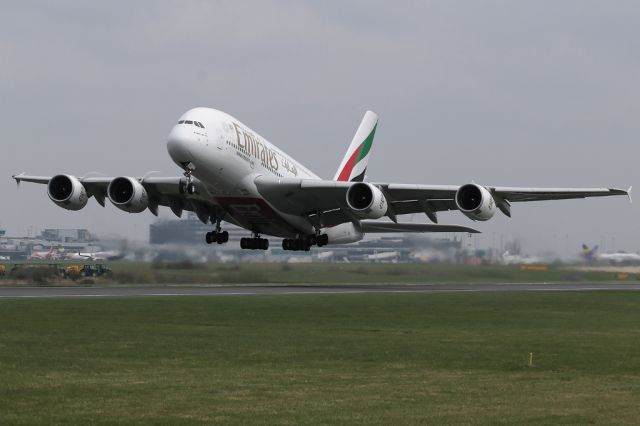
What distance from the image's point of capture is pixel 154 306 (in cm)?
3553

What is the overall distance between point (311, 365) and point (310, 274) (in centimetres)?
4733

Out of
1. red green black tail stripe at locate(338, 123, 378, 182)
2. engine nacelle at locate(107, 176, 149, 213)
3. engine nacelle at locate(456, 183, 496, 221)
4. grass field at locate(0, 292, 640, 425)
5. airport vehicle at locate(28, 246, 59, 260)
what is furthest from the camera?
airport vehicle at locate(28, 246, 59, 260)

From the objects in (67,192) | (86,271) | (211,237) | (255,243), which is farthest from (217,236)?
(86,271)

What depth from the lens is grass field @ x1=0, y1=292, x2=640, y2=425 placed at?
→ 14.7 meters

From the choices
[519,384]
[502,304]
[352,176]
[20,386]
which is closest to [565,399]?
[519,384]

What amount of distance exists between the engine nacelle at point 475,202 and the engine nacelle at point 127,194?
49.5 ft

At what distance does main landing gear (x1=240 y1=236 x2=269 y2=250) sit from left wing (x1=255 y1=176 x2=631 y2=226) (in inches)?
174

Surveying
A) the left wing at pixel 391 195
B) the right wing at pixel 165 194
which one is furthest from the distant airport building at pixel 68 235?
the left wing at pixel 391 195

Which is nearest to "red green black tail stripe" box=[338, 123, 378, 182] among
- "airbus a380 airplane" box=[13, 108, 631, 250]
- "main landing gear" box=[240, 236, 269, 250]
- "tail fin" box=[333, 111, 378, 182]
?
"tail fin" box=[333, 111, 378, 182]

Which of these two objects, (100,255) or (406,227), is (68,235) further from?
(406,227)

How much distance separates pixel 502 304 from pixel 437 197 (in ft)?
33.8

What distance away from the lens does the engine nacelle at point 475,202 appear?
→ 45188 millimetres

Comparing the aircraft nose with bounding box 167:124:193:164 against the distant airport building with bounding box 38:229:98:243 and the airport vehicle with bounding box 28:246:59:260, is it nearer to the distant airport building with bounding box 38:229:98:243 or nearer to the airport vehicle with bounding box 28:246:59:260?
the distant airport building with bounding box 38:229:98:243

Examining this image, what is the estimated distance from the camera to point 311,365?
66.0ft
